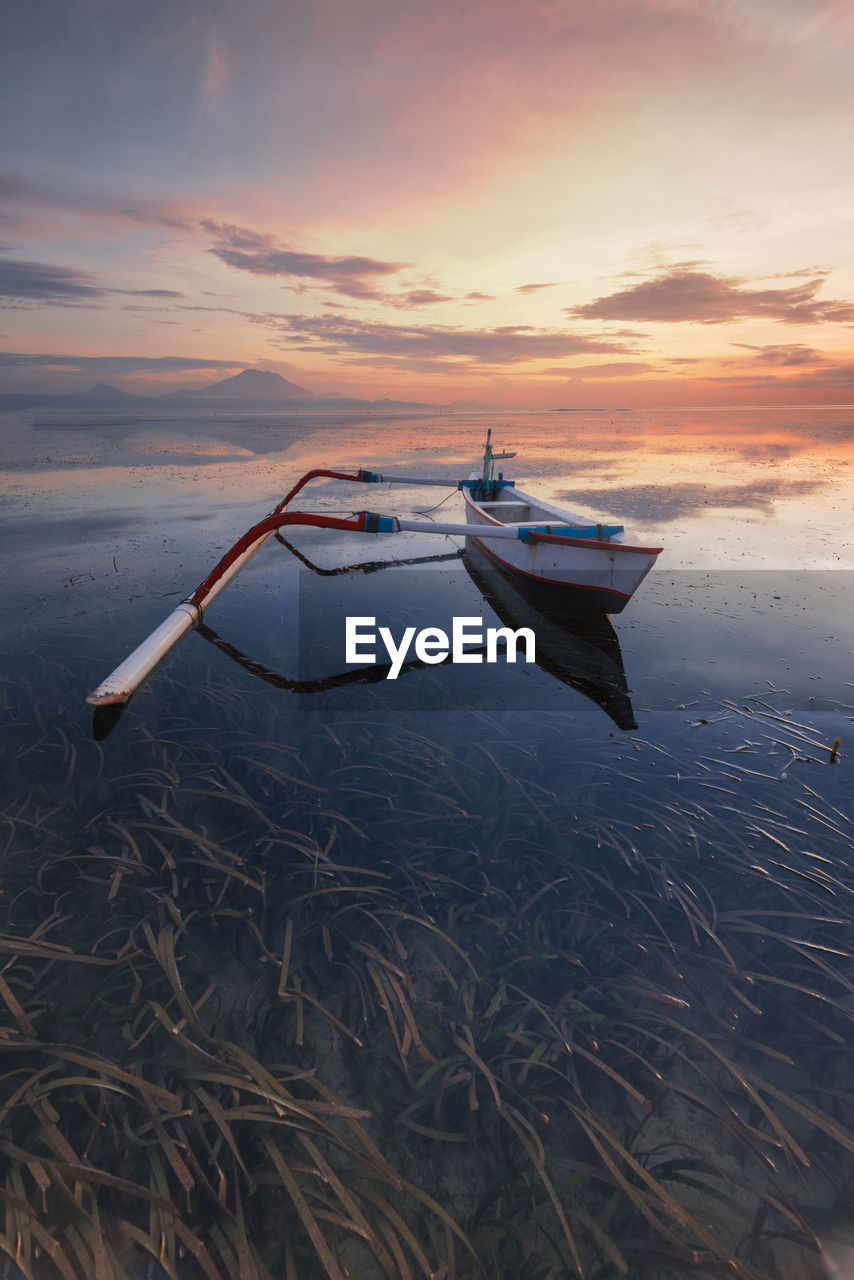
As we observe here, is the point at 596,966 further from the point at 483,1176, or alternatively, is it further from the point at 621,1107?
the point at 483,1176

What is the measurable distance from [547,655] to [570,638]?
3.65ft

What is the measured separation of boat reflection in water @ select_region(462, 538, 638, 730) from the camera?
8398 mm

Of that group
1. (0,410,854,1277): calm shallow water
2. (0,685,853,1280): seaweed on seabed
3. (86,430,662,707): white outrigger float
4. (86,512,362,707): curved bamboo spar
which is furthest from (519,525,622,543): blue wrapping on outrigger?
(0,685,853,1280): seaweed on seabed

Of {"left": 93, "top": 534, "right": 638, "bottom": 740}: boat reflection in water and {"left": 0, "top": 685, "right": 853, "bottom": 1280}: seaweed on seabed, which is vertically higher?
{"left": 93, "top": 534, "right": 638, "bottom": 740}: boat reflection in water

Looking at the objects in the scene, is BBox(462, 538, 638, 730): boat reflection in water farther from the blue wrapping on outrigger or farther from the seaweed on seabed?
the seaweed on seabed

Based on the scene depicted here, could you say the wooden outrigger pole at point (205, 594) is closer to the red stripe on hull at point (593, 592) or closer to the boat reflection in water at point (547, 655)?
the boat reflection in water at point (547, 655)

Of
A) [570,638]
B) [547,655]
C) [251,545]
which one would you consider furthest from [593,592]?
[251,545]

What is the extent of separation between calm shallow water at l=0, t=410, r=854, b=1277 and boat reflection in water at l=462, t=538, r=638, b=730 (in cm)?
14

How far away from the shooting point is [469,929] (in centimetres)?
436

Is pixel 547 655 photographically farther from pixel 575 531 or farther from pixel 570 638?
pixel 575 531

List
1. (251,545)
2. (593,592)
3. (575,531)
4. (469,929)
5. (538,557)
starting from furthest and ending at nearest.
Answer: (251,545) < (538,557) < (575,531) < (593,592) < (469,929)

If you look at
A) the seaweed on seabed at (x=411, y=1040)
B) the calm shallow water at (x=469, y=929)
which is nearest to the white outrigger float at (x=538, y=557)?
the calm shallow water at (x=469, y=929)

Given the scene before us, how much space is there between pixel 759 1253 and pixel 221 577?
1078 centimetres

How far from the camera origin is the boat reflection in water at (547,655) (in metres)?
8.19
